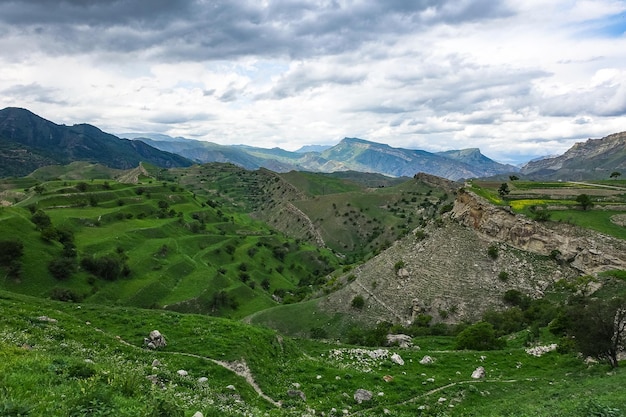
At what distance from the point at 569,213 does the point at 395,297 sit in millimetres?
33248

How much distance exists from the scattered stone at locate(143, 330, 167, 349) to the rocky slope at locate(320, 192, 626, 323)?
4905 cm

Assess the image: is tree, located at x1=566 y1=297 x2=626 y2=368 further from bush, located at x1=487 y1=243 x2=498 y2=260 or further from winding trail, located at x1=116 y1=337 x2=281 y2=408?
bush, located at x1=487 y1=243 x2=498 y2=260

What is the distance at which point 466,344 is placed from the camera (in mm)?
43750

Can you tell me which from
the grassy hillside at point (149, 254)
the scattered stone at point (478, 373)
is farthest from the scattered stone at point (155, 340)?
the grassy hillside at point (149, 254)

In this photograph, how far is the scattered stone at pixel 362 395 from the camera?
23.3 m

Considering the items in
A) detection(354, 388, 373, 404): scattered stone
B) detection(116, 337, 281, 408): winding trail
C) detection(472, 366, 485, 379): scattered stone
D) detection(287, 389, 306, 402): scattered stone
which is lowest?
detection(472, 366, 485, 379): scattered stone

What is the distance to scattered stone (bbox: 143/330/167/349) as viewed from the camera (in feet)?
86.9

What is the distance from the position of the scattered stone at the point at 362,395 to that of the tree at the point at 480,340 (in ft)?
78.5

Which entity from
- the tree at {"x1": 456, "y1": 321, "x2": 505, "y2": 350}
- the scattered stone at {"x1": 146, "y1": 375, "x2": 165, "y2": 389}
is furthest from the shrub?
the scattered stone at {"x1": 146, "y1": 375, "x2": 165, "y2": 389}

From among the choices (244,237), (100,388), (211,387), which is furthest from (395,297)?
(244,237)

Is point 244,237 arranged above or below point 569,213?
below

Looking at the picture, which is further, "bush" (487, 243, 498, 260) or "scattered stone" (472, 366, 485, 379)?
"bush" (487, 243, 498, 260)

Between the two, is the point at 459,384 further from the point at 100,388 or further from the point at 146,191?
the point at 146,191

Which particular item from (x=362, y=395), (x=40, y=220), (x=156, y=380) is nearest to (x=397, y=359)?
(x=362, y=395)
